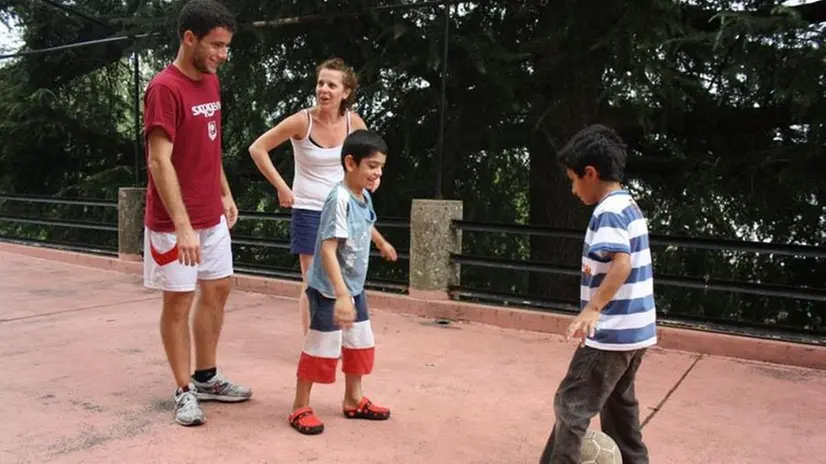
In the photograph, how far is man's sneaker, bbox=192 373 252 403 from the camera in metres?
3.65

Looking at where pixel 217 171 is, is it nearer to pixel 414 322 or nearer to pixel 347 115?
pixel 347 115

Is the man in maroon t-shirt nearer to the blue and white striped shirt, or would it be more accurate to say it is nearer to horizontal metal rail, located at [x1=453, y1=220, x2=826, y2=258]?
the blue and white striped shirt

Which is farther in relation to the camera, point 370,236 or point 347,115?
point 347,115

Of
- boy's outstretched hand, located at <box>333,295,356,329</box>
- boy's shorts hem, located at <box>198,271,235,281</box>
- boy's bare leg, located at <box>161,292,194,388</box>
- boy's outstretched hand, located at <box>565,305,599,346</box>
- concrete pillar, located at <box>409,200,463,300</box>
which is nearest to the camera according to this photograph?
boy's outstretched hand, located at <box>565,305,599,346</box>

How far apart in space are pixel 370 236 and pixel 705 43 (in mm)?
4499

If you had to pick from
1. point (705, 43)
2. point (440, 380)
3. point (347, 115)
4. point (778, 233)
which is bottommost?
point (440, 380)

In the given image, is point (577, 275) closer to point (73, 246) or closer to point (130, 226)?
point (130, 226)

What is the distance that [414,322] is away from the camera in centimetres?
582

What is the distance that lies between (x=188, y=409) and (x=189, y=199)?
39.2 inches

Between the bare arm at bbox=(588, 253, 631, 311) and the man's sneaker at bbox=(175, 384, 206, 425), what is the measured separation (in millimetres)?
1957

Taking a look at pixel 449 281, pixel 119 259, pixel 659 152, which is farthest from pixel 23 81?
pixel 659 152

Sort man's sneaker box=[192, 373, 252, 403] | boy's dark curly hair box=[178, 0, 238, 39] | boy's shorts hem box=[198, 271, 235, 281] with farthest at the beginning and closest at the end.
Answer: man's sneaker box=[192, 373, 252, 403], boy's shorts hem box=[198, 271, 235, 281], boy's dark curly hair box=[178, 0, 238, 39]

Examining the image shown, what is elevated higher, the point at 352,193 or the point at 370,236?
the point at 352,193

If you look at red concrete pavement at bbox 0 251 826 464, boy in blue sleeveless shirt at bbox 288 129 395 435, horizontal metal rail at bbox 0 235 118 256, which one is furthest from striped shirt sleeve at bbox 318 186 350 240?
horizontal metal rail at bbox 0 235 118 256
